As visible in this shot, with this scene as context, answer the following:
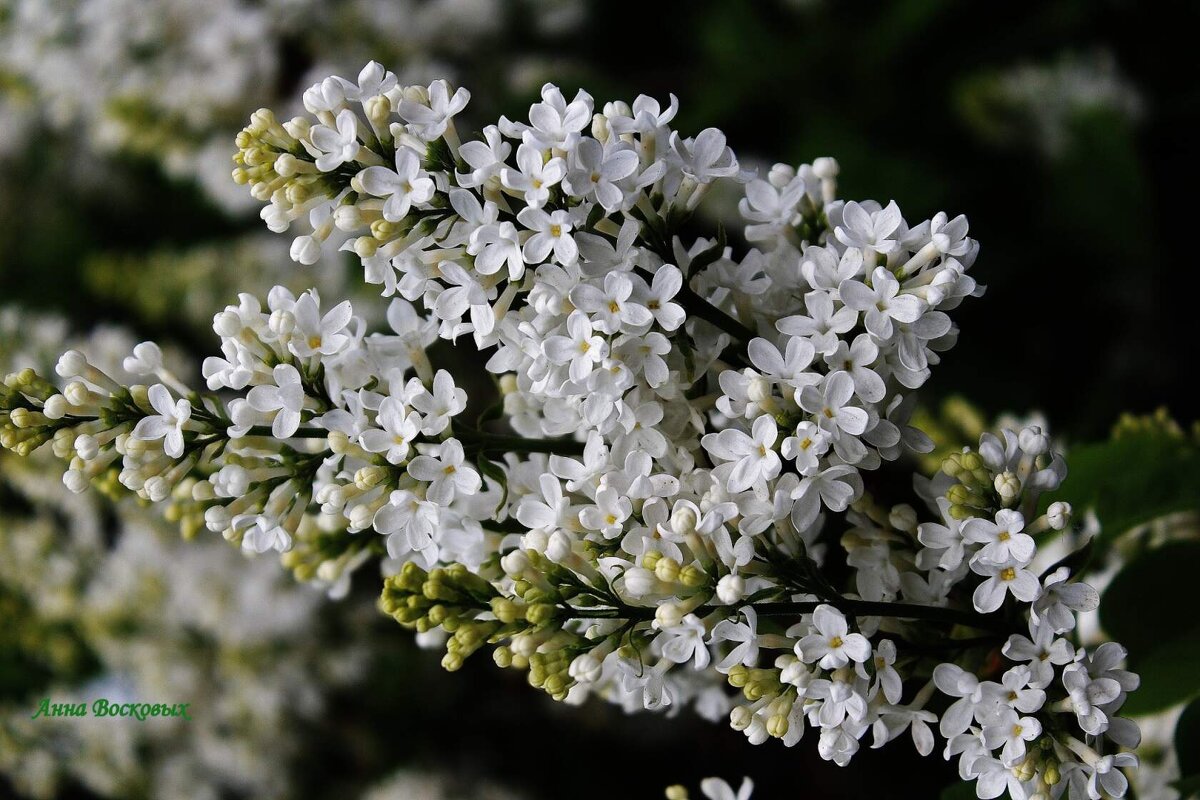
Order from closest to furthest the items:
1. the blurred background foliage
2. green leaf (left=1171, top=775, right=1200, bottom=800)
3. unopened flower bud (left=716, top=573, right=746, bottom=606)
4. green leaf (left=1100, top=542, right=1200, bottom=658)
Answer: unopened flower bud (left=716, top=573, right=746, bottom=606) → green leaf (left=1171, top=775, right=1200, bottom=800) → green leaf (left=1100, top=542, right=1200, bottom=658) → the blurred background foliage

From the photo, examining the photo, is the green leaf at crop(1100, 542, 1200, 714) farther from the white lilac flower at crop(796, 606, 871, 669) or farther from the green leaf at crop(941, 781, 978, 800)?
the white lilac flower at crop(796, 606, 871, 669)

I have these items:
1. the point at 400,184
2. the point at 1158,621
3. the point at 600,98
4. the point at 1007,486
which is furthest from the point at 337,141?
the point at 600,98

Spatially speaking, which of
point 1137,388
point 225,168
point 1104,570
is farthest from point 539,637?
point 1137,388

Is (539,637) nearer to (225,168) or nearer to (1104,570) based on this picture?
(1104,570)

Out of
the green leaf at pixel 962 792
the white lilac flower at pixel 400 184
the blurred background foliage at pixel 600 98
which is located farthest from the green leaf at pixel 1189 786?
the blurred background foliage at pixel 600 98

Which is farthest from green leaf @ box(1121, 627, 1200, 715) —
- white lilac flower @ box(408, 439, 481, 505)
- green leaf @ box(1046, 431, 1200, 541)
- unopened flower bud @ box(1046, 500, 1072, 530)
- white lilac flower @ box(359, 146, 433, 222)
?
white lilac flower @ box(359, 146, 433, 222)
